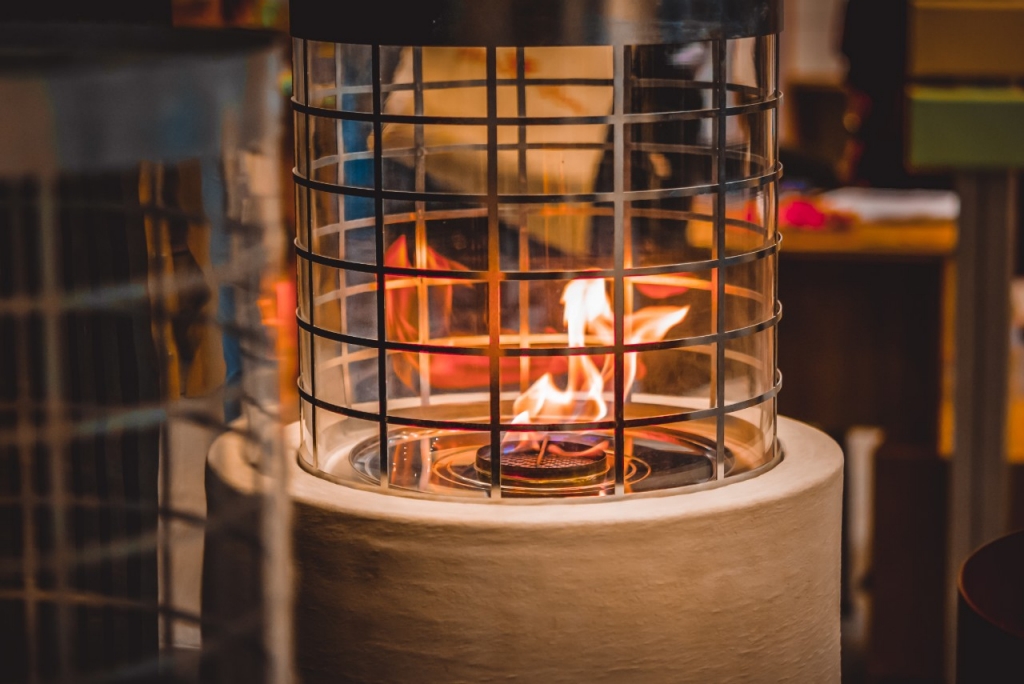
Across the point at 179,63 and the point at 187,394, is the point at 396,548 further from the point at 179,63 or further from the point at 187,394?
the point at 179,63

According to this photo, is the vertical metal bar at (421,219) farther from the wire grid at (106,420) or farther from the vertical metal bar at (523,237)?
the wire grid at (106,420)

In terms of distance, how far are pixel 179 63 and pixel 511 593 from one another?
0.49m

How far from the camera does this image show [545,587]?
3.33 ft

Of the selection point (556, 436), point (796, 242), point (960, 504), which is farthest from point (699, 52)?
point (796, 242)

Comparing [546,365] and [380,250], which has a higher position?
[380,250]

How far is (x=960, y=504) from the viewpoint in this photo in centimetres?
221

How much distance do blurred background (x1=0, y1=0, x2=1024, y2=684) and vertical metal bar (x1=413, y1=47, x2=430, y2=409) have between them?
8.1 inches

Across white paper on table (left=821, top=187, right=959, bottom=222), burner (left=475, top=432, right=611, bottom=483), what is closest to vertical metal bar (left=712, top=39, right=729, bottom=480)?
burner (left=475, top=432, right=611, bottom=483)

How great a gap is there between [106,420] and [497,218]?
39cm

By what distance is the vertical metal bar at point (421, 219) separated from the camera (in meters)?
1.23

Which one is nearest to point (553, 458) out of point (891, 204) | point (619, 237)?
point (619, 237)

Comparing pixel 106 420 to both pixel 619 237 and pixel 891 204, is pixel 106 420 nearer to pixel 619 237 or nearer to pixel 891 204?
pixel 619 237

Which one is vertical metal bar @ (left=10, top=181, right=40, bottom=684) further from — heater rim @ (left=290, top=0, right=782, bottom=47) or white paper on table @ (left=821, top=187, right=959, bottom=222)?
white paper on table @ (left=821, top=187, right=959, bottom=222)

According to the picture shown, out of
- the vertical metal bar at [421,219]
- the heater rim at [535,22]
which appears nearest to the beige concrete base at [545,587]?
the vertical metal bar at [421,219]
